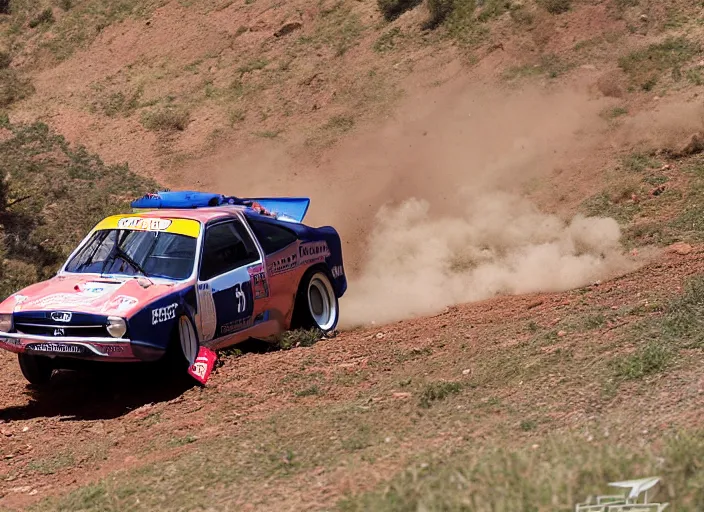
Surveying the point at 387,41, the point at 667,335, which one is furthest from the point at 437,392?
the point at 387,41

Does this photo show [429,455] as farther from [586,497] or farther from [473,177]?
[473,177]

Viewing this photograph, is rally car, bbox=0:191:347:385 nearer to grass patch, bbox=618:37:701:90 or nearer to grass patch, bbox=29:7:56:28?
grass patch, bbox=618:37:701:90

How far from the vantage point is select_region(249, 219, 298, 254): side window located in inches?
352

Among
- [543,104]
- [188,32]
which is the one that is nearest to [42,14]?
[188,32]

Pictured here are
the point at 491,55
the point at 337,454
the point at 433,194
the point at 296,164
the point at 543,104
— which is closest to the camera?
the point at 337,454

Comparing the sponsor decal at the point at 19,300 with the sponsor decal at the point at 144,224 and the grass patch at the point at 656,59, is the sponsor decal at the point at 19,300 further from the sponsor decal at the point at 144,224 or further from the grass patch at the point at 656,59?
the grass patch at the point at 656,59

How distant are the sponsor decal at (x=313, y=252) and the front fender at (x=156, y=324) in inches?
86.9

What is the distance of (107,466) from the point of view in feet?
19.6

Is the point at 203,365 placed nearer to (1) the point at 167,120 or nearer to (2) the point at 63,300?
(2) the point at 63,300

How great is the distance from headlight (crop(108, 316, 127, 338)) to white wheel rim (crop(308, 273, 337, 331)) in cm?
325

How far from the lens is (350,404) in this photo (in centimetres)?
643

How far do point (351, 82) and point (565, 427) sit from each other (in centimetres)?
2095

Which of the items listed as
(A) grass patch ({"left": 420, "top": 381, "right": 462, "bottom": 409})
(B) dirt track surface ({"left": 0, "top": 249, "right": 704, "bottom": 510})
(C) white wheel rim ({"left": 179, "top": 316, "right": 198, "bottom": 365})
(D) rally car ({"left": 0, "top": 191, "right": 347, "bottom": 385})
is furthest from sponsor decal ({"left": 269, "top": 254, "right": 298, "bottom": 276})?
(A) grass patch ({"left": 420, "top": 381, "right": 462, "bottom": 409})

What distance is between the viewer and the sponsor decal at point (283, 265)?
8887mm
